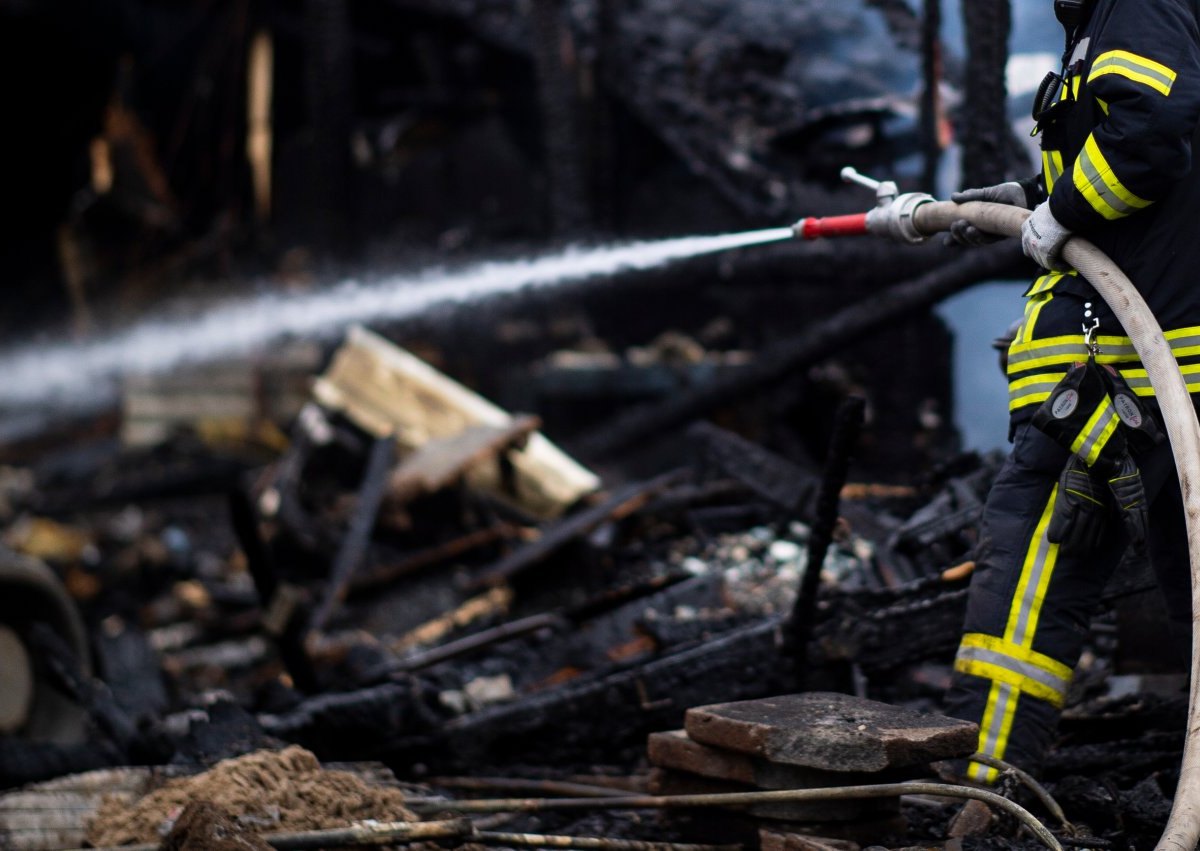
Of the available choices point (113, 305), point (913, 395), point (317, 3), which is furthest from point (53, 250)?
point (913, 395)

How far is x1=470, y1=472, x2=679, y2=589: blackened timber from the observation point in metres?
5.89

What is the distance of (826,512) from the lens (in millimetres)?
3658

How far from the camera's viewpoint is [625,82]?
8344 mm

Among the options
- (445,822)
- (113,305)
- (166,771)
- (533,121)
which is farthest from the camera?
(113,305)

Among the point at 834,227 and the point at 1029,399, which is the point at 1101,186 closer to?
the point at 1029,399

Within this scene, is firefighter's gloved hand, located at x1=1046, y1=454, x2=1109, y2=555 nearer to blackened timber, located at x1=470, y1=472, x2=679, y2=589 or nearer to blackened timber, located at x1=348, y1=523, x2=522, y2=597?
blackened timber, located at x1=470, y1=472, x2=679, y2=589

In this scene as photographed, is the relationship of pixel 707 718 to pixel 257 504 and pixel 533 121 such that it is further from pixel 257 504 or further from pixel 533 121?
pixel 533 121

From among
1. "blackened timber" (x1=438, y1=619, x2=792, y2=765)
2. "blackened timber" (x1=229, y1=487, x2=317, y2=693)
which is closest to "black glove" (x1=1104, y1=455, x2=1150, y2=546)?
"blackened timber" (x1=438, y1=619, x2=792, y2=765)

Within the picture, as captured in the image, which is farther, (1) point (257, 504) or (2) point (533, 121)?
(2) point (533, 121)

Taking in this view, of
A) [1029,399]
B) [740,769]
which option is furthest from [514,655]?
[1029,399]

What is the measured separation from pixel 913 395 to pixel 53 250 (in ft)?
30.1

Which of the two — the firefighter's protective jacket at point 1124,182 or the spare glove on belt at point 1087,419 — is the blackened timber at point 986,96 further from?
the spare glove on belt at point 1087,419

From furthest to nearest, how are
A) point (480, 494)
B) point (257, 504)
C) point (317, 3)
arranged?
1. point (317, 3)
2. point (257, 504)
3. point (480, 494)

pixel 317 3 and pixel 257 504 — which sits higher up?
pixel 317 3
